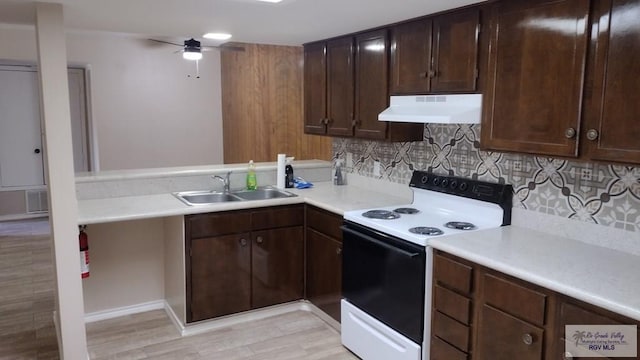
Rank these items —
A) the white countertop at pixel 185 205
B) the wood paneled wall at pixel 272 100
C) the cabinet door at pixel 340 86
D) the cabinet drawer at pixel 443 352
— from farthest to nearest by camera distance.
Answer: the wood paneled wall at pixel 272 100 → the cabinet door at pixel 340 86 → the white countertop at pixel 185 205 → the cabinet drawer at pixel 443 352

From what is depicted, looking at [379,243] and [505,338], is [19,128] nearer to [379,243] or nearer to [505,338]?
[379,243]

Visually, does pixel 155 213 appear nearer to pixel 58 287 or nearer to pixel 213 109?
pixel 58 287

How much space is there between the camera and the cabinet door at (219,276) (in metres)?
3.31

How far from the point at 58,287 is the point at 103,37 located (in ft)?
15.7

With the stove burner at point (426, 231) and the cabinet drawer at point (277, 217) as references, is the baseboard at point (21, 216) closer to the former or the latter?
the cabinet drawer at point (277, 217)

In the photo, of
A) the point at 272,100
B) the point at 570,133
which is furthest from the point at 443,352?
the point at 272,100

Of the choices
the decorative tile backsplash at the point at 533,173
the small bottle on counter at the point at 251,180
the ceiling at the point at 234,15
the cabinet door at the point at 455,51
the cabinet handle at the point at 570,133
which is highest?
the ceiling at the point at 234,15

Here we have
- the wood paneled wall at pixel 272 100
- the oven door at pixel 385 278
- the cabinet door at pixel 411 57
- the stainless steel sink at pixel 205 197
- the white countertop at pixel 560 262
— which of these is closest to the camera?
the white countertop at pixel 560 262

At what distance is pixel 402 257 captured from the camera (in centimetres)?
257

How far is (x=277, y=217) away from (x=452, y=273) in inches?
61.0

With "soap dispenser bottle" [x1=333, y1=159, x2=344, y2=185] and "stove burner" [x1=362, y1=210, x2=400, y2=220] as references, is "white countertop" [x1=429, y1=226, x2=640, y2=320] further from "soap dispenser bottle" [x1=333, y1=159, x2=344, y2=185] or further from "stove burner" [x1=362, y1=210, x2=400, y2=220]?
"soap dispenser bottle" [x1=333, y1=159, x2=344, y2=185]

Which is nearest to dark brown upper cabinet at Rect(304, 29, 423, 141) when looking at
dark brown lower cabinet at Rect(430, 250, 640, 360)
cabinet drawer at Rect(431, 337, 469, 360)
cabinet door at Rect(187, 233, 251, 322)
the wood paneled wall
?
cabinet door at Rect(187, 233, 251, 322)

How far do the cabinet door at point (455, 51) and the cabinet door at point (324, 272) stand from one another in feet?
4.21

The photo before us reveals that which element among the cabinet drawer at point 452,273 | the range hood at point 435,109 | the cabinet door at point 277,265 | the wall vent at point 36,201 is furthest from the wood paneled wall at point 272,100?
the cabinet drawer at point 452,273
